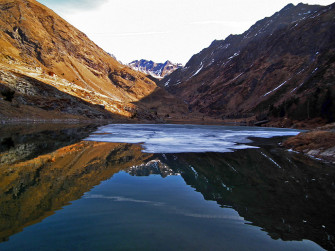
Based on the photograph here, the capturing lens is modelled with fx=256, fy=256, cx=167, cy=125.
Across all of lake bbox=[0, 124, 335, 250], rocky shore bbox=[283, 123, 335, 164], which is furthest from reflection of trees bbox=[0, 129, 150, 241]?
rocky shore bbox=[283, 123, 335, 164]

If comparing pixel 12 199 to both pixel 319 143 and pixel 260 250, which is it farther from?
pixel 319 143

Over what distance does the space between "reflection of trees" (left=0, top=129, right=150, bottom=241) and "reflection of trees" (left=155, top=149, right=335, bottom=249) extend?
19.0ft

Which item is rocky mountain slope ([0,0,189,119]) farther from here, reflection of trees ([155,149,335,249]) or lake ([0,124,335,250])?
reflection of trees ([155,149,335,249])

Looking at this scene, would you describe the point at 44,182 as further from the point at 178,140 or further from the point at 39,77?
the point at 39,77

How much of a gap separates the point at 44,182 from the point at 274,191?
1245cm

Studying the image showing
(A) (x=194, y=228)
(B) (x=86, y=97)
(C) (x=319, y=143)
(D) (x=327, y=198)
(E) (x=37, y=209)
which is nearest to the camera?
(A) (x=194, y=228)

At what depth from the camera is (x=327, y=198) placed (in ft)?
42.3

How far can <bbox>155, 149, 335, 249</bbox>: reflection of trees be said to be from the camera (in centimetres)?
948

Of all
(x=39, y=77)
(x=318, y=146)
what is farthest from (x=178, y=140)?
(x=39, y=77)

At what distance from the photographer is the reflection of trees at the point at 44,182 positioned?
938 cm

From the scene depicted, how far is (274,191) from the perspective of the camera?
1409 cm

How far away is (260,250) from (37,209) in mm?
8255

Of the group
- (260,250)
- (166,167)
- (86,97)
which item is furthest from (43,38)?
(260,250)

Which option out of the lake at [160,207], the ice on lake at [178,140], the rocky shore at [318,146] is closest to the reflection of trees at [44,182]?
the lake at [160,207]
